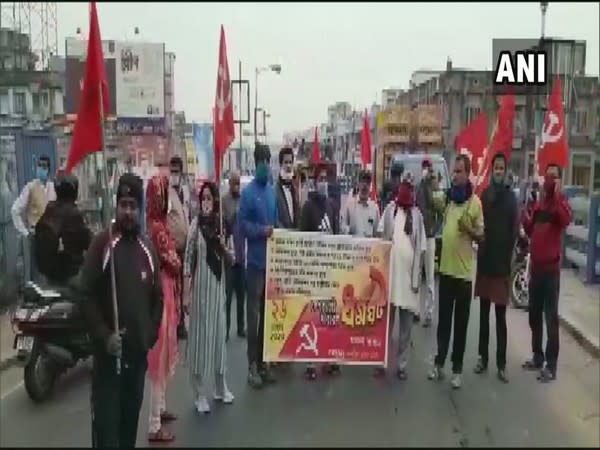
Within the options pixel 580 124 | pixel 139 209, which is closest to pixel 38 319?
pixel 139 209

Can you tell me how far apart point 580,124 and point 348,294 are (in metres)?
50.3

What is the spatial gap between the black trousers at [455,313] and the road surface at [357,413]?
31 centimetres

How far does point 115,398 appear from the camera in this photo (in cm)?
448

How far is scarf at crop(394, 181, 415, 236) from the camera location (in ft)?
22.9

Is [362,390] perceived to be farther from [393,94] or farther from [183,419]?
[393,94]

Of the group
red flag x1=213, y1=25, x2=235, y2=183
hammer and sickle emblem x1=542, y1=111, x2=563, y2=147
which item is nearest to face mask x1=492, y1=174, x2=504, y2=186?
red flag x1=213, y1=25, x2=235, y2=183

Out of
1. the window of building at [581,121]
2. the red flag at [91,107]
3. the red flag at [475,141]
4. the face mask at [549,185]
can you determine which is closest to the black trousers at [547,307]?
the face mask at [549,185]

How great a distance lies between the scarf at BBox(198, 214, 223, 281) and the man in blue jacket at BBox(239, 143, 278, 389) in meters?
0.61

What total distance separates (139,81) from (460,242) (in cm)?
3191

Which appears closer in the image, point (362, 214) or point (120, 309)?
point (120, 309)

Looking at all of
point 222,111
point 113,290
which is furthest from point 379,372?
point 113,290

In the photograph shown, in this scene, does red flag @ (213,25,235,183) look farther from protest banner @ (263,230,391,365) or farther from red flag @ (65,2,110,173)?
red flag @ (65,2,110,173)

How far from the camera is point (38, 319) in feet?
20.4

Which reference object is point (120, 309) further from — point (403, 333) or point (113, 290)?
point (403, 333)
